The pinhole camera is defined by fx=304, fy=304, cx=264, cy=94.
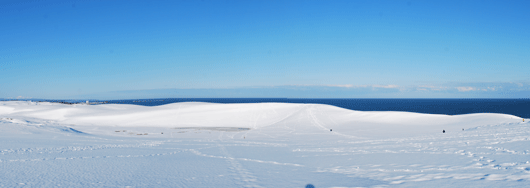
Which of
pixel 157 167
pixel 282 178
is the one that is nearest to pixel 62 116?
pixel 157 167

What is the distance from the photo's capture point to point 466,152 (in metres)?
8.83

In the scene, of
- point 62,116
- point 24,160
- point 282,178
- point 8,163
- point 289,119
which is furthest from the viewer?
point 62,116

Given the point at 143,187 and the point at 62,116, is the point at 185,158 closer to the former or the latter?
the point at 143,187

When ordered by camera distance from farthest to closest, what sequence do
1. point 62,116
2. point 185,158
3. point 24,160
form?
1. point 62,116
2. point 185,158
3. point 24,160

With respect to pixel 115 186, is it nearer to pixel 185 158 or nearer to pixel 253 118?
pixel 185 158

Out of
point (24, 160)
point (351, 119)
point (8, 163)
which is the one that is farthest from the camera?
point (351, 119)

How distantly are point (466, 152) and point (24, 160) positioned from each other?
12.5 m

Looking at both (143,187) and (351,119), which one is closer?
(143,187)

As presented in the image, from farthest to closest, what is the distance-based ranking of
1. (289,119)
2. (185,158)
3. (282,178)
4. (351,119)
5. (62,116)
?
(62,116) < (289,119) < (351,119) < (185,158) < (282,178)

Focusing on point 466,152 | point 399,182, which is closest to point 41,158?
point 399,182

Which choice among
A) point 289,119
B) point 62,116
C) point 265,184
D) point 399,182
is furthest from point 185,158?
point 62,116

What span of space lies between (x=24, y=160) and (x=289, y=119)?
24.0 metres

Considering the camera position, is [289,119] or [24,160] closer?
[24,160]

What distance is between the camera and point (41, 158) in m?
8.84
